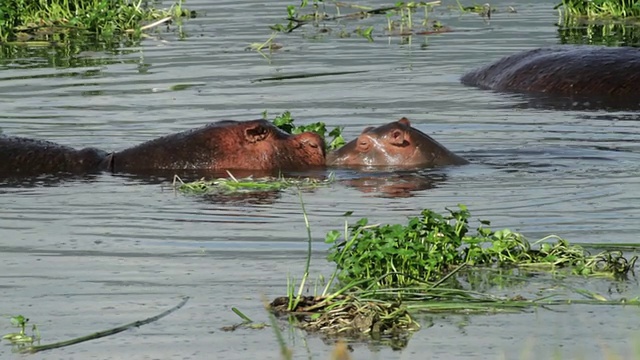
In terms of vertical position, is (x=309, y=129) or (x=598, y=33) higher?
(x=309, y=129)

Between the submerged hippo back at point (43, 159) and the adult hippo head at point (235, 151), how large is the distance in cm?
20

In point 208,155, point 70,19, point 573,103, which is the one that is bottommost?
point 573,103

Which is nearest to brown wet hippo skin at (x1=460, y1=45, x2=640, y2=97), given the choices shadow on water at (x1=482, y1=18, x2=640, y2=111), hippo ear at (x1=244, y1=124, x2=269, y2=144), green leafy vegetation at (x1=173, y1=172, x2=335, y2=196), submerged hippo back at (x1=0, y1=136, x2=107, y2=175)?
shadow on water at (x1=482, y1=18, x2=640, y2=111)

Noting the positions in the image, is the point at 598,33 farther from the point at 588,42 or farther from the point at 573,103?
the point at 573,103

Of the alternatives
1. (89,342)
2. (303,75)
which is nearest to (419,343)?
(89,342)

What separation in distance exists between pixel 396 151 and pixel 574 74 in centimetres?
396

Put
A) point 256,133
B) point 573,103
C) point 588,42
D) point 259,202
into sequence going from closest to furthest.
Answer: point 259,202, point 256,133, point 573,103, point 588,42

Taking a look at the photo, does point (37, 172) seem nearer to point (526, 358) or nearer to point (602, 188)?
point (602, 188)

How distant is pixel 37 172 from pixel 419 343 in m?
5.24

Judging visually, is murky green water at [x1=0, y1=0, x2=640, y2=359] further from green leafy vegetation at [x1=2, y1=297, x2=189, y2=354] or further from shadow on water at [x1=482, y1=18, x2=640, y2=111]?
shadow on water at [x1=482, y1=18, x2=640, y2=111]

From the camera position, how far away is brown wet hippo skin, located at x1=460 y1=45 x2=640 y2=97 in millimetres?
13383

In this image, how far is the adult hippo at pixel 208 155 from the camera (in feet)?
33.8

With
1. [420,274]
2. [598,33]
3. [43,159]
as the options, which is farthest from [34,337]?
[598,33]

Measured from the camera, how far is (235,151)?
33.9 feet
